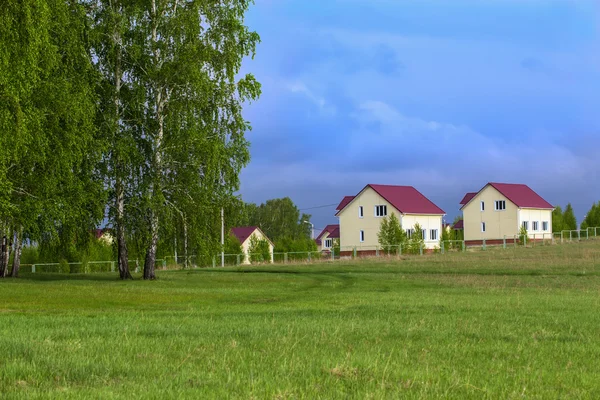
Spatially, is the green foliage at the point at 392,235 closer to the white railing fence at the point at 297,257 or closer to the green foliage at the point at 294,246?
the white railing fence at the point at 297,257

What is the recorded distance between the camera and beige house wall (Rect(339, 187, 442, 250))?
84188 mm

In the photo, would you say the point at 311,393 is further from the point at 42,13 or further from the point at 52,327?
the point at 42,13

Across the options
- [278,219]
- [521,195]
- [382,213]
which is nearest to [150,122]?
[382,213]

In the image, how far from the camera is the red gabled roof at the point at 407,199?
83.6 meters

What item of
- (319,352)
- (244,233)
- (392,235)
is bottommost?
(319,352)

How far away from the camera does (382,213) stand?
8462 cm

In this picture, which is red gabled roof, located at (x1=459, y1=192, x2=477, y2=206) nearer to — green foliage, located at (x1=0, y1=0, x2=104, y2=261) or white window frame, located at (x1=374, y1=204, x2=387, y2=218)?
white window frame, located at (x1=374, y1=204, x2=387, y2=218)

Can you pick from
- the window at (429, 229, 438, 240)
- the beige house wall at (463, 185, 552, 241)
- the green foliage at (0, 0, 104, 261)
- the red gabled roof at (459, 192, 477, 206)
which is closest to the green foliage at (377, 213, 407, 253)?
the window at (429, 229, 438, 240)

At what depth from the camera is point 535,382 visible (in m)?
7.97

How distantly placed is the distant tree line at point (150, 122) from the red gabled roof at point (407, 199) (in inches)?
1916

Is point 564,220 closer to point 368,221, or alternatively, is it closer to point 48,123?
point 368,221

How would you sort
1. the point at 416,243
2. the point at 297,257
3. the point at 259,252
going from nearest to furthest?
the point at 416,243
the point at 297,257
the point at 259,252

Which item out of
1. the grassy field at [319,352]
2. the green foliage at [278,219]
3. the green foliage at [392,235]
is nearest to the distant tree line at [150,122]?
the grassy field at [319,352]

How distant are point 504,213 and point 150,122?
219ft
